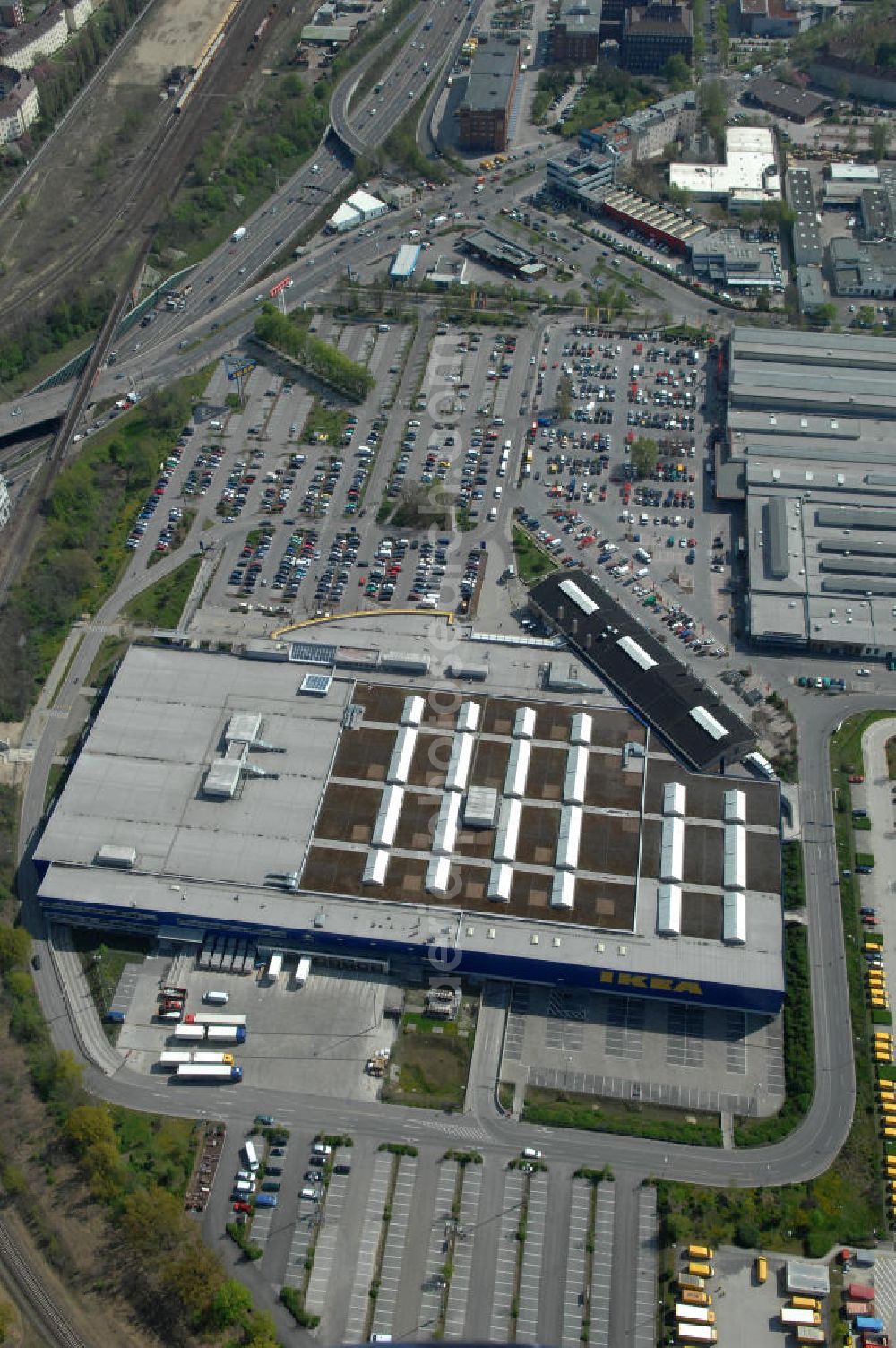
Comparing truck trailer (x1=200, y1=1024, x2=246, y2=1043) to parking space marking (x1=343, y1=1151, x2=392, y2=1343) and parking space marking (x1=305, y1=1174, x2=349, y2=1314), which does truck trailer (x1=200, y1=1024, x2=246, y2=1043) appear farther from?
parking space marking (x1=343, y1=1151, x2=392, y2=1343)

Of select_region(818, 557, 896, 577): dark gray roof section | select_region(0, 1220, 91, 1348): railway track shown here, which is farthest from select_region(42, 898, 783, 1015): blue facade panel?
select_region(818, 557, 896, 577): dark gray roof section

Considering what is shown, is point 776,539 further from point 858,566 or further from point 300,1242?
point 300,1242

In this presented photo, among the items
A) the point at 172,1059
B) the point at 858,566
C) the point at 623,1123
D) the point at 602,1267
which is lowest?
the point at 602,1267

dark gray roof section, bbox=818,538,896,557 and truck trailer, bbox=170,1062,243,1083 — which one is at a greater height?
dark gray roof section, bbox=818,538,896,557

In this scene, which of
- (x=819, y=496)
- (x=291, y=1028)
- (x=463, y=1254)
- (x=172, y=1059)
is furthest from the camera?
(x=819, y=496)

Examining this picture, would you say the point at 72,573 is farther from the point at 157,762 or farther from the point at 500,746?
the point at 500,746

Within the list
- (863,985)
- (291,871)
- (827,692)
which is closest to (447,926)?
(291,871)

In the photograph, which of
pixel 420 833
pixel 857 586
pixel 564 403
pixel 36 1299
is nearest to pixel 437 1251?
pixel 36 1299
